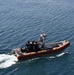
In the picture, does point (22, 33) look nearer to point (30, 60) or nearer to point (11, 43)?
point (11, 43)

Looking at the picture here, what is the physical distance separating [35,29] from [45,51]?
1144cm

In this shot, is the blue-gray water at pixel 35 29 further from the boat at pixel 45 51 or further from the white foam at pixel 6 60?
the boat at pixel 45 51

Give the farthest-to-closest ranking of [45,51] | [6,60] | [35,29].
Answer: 1. [35,29]
2. [45,51]
3. [6,60]

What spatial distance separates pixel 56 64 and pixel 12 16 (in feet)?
77.1

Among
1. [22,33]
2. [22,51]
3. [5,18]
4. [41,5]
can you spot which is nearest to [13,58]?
[22,51]

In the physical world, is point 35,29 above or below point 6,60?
above

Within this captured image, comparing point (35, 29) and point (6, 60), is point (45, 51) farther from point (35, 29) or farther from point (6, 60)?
point (35, 29)

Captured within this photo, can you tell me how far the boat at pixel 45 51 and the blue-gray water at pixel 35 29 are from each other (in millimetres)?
665

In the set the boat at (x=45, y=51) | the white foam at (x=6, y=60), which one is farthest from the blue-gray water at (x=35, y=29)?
the boat at (x=45, y=51)

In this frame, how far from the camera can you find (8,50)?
41250 mm

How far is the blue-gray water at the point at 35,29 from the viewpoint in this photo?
36.8 meters

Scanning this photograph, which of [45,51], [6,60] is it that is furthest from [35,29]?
[6,60]

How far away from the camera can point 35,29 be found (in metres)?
50.3

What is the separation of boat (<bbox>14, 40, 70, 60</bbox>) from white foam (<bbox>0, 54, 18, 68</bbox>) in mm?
698
